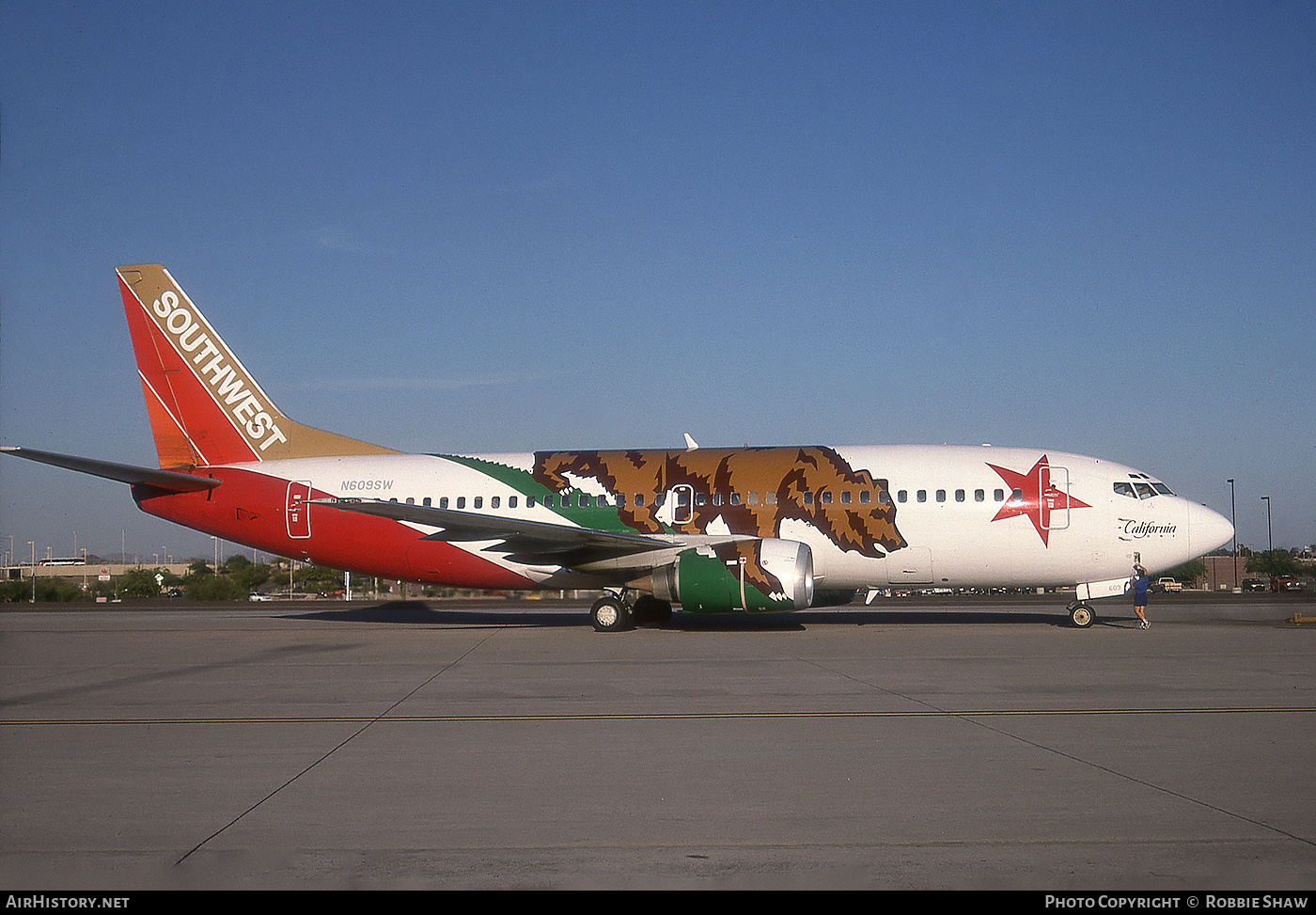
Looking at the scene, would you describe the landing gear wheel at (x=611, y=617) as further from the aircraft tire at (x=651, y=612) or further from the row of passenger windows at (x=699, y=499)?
the row of passenger windows at (x=699, y=499)

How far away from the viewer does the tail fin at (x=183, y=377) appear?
24.0m

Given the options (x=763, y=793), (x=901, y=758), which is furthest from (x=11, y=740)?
(x=901, y=758)

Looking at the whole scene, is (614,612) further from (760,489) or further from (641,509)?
(760,489)

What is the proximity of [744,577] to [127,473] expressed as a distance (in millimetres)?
13731

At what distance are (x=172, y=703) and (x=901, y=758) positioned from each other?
837cm

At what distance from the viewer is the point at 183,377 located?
23906 mm

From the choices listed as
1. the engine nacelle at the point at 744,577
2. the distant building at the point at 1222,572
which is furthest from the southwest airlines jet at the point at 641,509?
the distant building at the point at 1222,572

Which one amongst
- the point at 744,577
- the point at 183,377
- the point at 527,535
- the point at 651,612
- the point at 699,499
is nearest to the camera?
the point at 744,577

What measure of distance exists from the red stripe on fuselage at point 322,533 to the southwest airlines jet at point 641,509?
4cm

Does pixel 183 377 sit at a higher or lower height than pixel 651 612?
higher

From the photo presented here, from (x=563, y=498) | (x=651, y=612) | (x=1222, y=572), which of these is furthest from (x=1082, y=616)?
(x=1222, y=572)

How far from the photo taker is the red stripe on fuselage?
22516 millimetres
